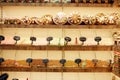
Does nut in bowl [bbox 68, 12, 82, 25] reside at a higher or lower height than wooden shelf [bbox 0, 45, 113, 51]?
higher

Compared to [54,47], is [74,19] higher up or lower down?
higher up

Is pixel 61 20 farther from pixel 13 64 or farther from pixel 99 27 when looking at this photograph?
pixel 13 64

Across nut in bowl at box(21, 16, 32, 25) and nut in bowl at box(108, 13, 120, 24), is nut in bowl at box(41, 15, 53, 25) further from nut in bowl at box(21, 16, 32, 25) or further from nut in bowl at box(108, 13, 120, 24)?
nut in bowl at box(108, 13, 120, 24)

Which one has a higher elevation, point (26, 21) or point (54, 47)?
point (26, 21)

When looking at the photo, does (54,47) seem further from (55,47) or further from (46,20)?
(46,20)

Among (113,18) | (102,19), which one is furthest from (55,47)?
(113,18)

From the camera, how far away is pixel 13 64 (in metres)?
4.22

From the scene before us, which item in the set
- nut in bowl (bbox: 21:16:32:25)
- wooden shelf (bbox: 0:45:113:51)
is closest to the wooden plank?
wooden shelf (bbox: 0:45:113:51)

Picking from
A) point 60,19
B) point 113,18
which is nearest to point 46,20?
point 60,19

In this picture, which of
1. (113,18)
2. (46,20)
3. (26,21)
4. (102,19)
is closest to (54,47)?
(46,20)

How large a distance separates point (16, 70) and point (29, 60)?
27 centimetres

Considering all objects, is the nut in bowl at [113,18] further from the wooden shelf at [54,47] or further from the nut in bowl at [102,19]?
the wooden shelf at [54,47]

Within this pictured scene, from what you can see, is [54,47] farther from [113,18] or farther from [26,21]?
[113,18]

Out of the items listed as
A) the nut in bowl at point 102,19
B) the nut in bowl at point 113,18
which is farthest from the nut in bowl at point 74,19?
the nut in bowl at point 113,18
